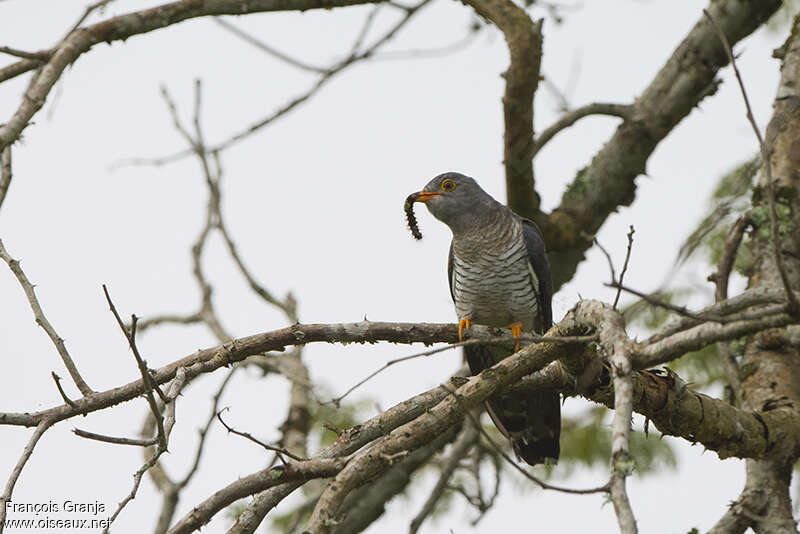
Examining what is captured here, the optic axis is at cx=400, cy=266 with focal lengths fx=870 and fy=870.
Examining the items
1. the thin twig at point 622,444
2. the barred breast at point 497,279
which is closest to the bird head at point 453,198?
the barred breast at point 497,279

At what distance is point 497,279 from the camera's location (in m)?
5.39

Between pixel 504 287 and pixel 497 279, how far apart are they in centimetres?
7

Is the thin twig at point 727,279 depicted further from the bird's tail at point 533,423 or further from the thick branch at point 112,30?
the thick branch at point 112,30

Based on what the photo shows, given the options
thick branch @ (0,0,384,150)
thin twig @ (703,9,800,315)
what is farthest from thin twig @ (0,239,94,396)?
thin twig @ (703,9,800,315)

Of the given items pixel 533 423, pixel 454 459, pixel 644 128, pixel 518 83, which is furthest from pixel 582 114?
pixel 454 459

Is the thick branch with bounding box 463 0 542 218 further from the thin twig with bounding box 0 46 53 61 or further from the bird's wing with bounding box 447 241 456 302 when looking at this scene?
the thin twig with bounding box 0 46 53 61

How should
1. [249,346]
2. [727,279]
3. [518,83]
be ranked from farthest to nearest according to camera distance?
[518,83]
[727,279]
[249,346]

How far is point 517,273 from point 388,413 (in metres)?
2.31

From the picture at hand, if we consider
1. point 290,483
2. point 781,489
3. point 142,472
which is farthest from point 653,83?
point 142,472

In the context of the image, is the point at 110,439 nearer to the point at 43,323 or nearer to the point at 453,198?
the point at 43,323

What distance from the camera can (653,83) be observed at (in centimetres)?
609

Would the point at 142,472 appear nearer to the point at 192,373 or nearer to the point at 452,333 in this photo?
the point at 192,373

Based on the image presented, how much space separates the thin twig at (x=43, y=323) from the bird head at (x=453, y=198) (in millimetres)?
3008

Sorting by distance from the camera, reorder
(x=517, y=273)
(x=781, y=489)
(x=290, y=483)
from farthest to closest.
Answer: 1. (x=517, y=273)
2. (x=781, y=489)
3. (x=290, y=483)
